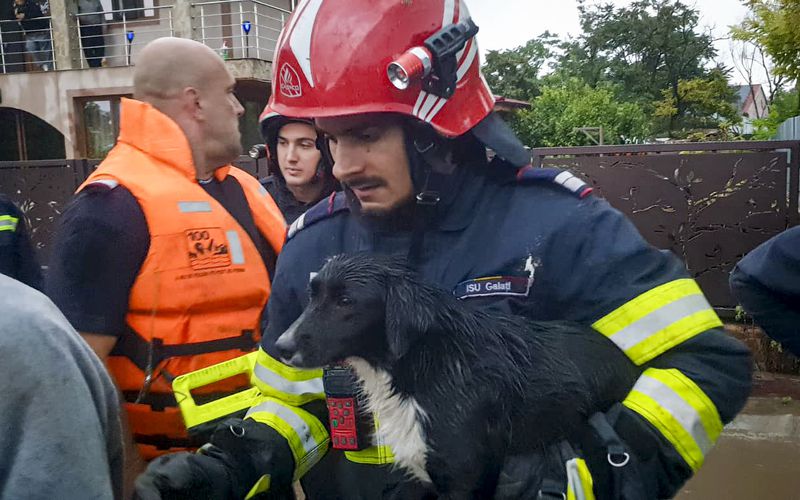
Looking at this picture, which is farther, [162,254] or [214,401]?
[162,254]

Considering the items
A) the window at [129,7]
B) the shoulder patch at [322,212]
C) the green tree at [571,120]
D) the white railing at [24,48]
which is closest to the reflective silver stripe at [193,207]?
the shoulder patch at [322,212]

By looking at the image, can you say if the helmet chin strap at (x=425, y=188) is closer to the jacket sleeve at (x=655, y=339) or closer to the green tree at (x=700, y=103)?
the jacket sleeve at (x=655, y=339)

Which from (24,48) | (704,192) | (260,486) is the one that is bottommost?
(260,486)

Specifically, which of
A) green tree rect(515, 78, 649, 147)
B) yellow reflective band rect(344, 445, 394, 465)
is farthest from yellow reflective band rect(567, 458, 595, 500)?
green tree rect(515, 78, 649, 147)

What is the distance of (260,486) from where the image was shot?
1.61m

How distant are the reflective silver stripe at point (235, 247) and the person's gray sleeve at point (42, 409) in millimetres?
1356

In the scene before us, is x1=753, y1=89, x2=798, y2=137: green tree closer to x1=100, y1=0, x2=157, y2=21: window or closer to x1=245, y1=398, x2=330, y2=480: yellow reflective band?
x1=100, y1=0, x2=157, y2=21: window

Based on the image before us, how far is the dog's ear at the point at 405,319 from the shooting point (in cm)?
135

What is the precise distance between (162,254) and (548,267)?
1.41 metres

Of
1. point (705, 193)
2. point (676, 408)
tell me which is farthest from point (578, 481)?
point (705, 193)

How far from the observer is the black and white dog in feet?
4.37

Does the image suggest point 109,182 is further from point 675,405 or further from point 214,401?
point 675,405

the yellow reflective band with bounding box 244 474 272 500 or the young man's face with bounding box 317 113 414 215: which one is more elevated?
the young man's face with bounding box 317 113 414 215

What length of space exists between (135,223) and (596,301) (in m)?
1.53
